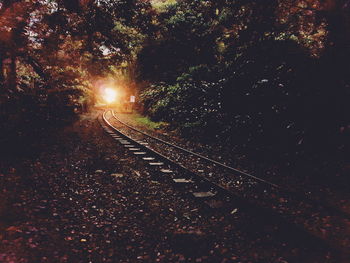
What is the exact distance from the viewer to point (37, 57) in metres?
14.0

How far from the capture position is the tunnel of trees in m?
8.98

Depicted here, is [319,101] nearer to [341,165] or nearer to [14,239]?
[341,165]

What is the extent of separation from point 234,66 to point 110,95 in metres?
63.5

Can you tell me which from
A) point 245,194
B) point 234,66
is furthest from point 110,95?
point 245,194

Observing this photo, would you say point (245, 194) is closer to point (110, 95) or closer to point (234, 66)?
point (234, 66)

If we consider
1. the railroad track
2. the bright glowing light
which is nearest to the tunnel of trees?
the railroad track

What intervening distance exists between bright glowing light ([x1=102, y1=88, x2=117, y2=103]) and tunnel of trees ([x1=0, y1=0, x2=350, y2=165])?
5272 cm

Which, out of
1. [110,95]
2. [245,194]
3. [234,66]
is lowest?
[245,194]

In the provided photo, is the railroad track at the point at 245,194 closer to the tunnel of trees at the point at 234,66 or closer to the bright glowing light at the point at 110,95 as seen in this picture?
the tunnel of trees at the point at 234,66

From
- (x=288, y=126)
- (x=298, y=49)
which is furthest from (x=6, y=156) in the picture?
(x=298, y=49)

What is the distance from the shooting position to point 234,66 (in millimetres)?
14961

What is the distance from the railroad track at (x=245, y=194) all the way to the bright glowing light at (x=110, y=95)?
65.0 m

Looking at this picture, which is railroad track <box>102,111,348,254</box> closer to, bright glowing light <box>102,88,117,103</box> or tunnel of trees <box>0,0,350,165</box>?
tunnel of trees <box>0,0,350,165</box>

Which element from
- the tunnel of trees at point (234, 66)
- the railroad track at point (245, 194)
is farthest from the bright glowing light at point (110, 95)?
the railroad track at point (245, 194)
